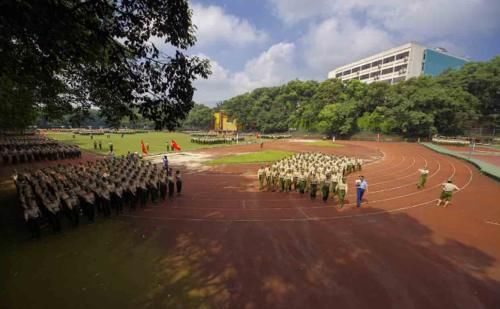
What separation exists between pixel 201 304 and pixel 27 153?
25.5 metres

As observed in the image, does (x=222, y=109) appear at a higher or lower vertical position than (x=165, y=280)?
higher

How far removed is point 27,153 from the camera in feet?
74.1

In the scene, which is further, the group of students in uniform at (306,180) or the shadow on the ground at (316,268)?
the group of students in uniform at (306,180)

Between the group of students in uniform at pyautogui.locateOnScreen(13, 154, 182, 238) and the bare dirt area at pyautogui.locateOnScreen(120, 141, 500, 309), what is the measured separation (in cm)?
97

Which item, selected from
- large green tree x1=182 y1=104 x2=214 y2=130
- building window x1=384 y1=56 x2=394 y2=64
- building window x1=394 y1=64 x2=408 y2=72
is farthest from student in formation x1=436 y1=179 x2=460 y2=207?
large green tree x1=182 y1=104 x2=214 y2=130

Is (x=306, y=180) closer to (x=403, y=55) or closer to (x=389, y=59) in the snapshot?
(x=403, y=55)

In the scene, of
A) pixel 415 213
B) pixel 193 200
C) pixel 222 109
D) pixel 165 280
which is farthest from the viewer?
pixel 222 109

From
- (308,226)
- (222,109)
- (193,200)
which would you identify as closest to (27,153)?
(193,200)

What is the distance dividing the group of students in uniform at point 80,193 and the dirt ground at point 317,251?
89cm

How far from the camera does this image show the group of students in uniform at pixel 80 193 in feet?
27.7

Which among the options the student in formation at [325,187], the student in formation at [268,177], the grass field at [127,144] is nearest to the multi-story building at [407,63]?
the grass field at [127,144]

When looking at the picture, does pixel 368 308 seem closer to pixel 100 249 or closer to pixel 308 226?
pixel 308 226

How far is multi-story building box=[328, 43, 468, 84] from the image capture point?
65.9 metres

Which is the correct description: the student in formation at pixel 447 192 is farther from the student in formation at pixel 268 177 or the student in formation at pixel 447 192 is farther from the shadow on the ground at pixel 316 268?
the student in formation at pixel 268 177
